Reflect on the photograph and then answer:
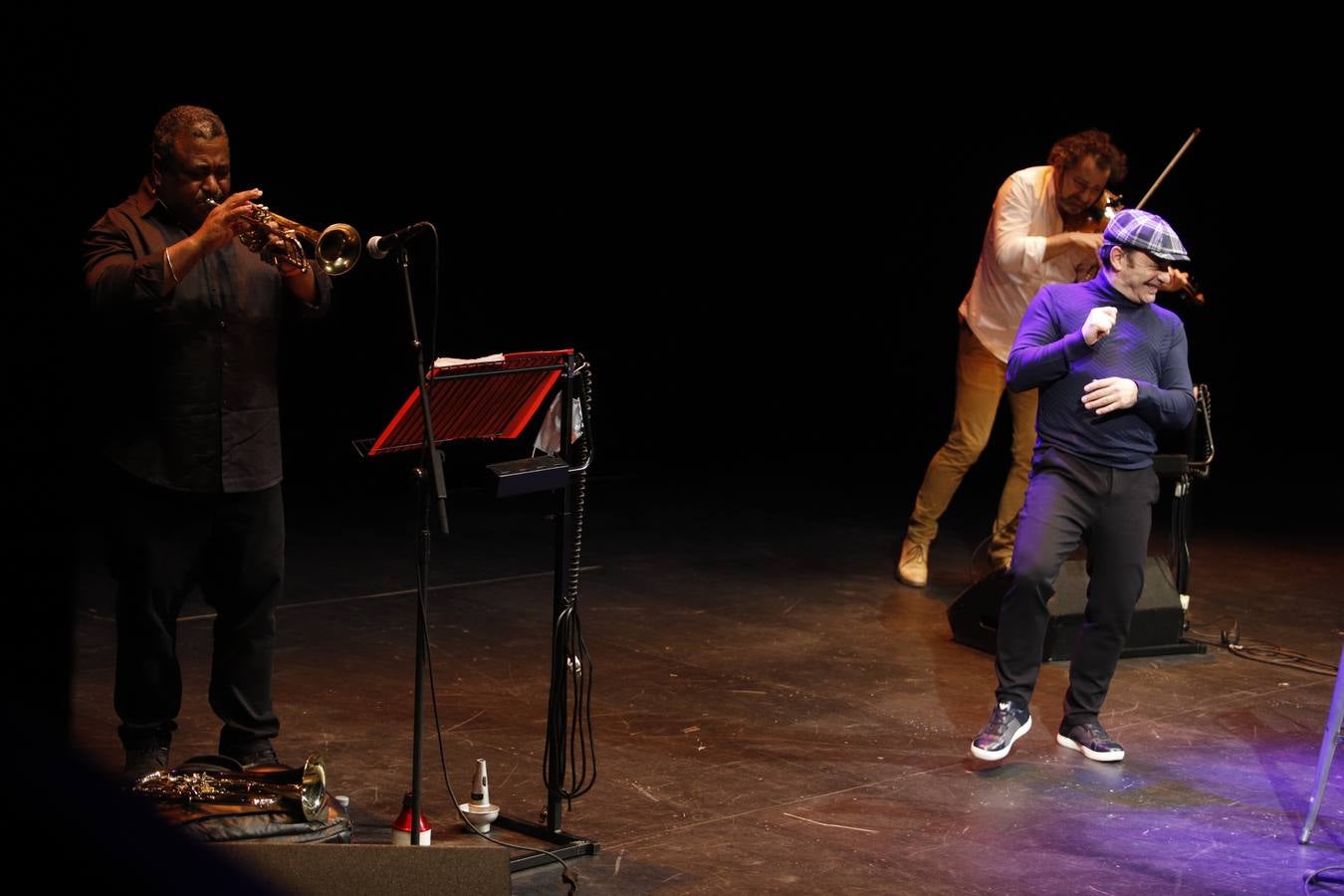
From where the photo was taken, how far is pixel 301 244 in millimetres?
3658

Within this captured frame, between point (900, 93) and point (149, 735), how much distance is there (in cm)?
793

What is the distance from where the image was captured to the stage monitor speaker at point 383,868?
2475 mm

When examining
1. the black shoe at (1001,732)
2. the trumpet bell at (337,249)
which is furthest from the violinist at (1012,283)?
the trumpet bell at (337,249)

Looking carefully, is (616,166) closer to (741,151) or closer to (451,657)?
(741,151)

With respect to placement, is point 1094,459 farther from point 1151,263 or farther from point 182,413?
point 182,413

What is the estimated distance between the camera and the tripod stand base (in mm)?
3580

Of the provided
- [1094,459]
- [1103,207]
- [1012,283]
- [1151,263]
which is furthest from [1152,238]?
[1012,283]

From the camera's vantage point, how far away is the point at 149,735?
3.77 m

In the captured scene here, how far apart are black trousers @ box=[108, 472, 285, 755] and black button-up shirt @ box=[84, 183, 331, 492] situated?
0.07 metres

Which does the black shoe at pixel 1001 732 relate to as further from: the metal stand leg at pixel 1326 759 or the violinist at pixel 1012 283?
the violinist at pixel 1012 283

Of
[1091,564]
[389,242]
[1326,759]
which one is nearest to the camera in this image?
[389,242]

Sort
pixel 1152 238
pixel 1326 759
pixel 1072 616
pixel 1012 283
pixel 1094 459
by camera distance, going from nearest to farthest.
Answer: pixel 1326 759, pixel 1152 238, pixel 1094 459, pixel 1072 616, pixel 1012 283

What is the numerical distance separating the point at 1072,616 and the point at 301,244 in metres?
3.22

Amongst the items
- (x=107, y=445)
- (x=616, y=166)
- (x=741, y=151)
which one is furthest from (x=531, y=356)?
(x=741, y=151)
